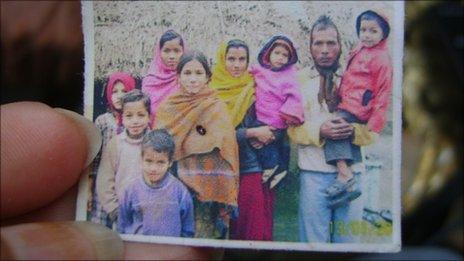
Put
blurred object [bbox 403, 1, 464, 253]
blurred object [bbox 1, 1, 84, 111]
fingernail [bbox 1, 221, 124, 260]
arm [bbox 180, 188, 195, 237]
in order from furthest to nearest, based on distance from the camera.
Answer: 1. blurred object [bbox 403, 1, 464, 253]
2. blurred object [bbox 1, 1, 84, 111]
3. arm [bbox 180, 188, 195, 237]
4. fingernail [bbox 1, 221, 124, 260]

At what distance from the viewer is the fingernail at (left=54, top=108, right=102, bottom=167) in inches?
28.4

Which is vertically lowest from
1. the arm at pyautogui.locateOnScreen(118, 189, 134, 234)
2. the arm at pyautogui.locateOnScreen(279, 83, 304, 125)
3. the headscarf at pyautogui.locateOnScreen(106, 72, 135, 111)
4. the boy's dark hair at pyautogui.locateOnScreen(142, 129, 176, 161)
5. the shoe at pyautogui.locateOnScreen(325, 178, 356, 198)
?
the arm at pyautogui.locateOnScreen(118, 189, 134, 234)

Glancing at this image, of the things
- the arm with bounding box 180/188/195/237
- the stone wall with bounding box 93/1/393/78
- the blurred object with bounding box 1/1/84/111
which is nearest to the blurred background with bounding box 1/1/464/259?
the blurred object with bounding box 1/1/84/111

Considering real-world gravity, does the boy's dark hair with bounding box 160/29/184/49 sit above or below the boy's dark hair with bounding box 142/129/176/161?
above

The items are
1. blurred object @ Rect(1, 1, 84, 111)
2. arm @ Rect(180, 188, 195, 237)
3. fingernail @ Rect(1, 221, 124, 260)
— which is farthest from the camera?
blurred object @ Rect(1, 1, 84, 111)

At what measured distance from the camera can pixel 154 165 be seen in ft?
2.39

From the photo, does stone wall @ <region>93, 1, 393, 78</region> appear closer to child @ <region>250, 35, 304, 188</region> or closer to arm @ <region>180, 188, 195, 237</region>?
child @ <region>250, 35, 304, 188</region>

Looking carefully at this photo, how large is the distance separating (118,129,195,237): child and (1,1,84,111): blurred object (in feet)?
2.07

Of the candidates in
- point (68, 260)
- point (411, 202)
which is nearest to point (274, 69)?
point (68, 260)

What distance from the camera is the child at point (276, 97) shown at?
→ 727mm

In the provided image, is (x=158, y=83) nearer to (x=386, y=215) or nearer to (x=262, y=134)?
(x=262, y=134)

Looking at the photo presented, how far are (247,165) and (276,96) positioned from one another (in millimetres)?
92

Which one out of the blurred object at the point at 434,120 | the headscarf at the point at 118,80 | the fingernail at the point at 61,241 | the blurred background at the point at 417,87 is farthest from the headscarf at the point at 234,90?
the blurred object at the point at 434,120

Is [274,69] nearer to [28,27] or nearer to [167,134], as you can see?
[167,134]
